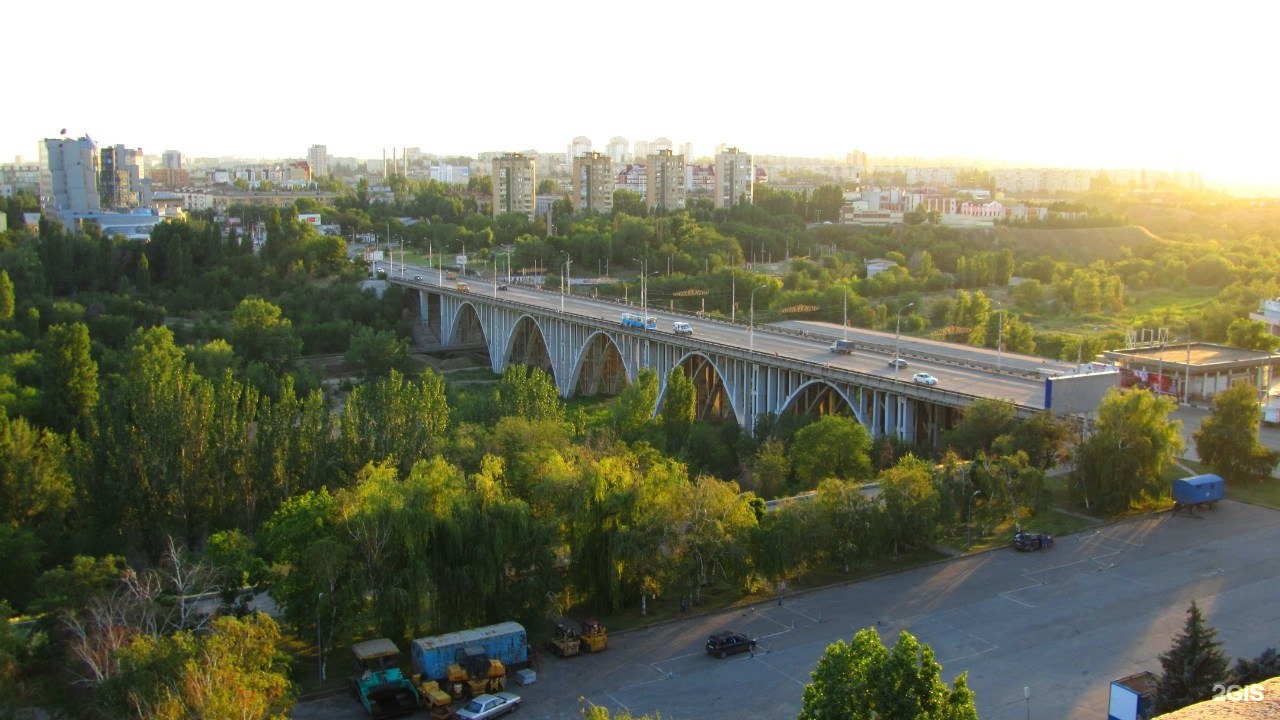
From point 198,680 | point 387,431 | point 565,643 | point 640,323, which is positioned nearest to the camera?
point 198,680

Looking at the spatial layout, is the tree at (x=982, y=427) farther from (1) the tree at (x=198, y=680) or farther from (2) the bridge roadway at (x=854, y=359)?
(1) the tree at (x=198, y=680)

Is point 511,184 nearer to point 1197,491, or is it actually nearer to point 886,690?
point 1197,491

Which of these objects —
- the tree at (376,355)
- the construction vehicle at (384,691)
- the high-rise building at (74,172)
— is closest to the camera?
the construction vehicle at (384,691)

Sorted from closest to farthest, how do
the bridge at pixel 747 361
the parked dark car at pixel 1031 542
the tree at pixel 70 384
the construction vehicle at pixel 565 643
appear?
the construction vehicle at pixel 565 643, the parked dark car at pixel 1031 542, the bridge at pixel 747 361, the tree at pixel 70 384

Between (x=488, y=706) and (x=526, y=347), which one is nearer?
(x=488, y=706)

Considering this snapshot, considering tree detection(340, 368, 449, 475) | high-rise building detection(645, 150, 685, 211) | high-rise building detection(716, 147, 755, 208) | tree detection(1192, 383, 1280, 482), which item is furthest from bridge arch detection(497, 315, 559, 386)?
high-rise building detection(716, 147, 755, 208)

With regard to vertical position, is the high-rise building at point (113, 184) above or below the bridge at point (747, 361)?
above

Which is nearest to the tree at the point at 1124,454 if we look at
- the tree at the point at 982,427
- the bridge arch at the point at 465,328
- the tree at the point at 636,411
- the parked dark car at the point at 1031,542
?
the tree at the point at 982,427

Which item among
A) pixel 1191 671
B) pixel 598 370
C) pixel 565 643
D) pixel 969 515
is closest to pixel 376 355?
pixel 598 370

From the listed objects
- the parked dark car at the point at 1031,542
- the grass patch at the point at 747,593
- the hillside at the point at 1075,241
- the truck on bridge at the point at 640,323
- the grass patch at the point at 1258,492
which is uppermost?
the hillside at the point at 1075,241
